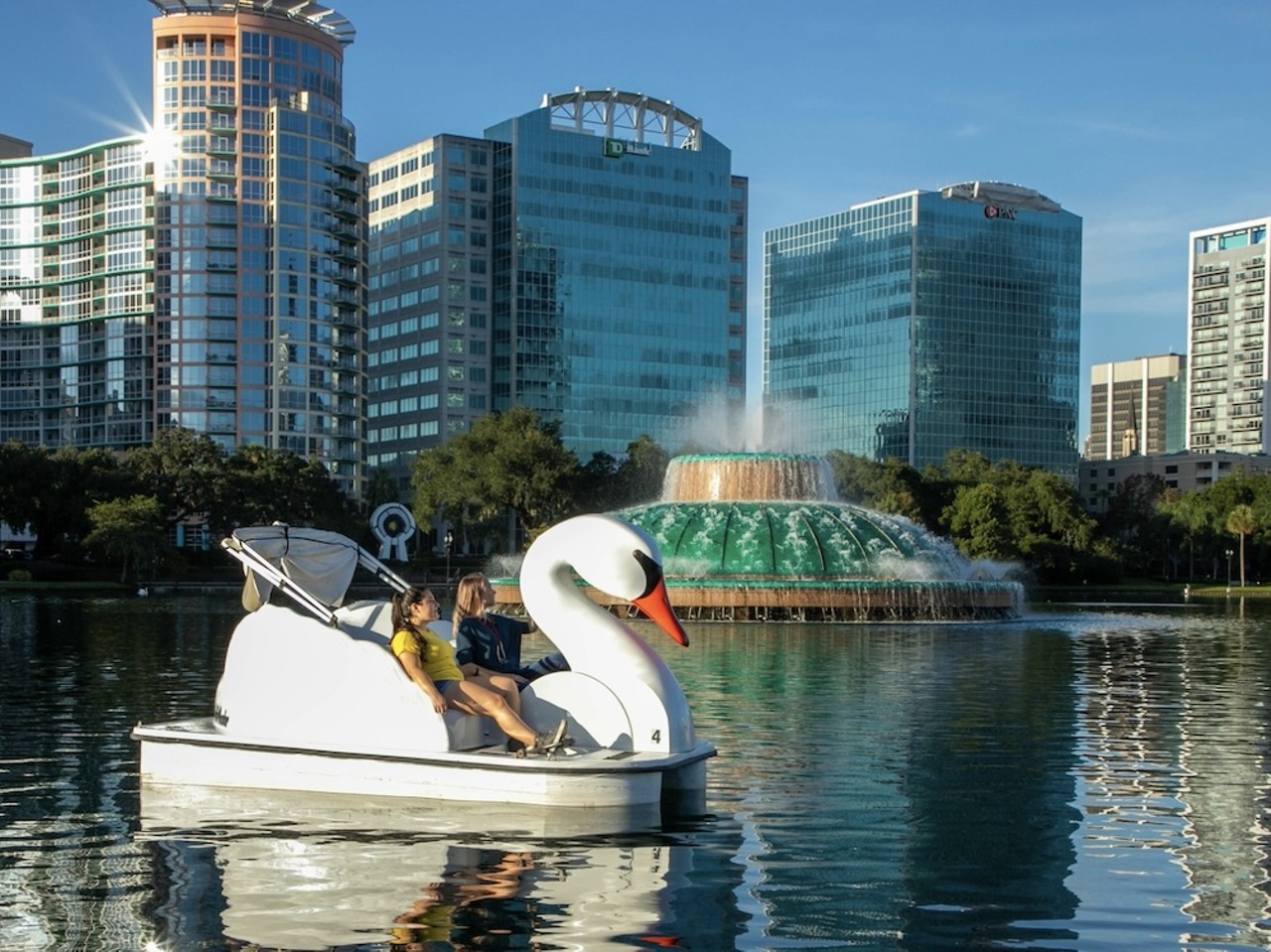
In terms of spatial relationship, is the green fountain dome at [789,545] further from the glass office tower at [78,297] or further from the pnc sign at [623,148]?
the pnc sign at [623,148]

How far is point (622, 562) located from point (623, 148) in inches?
6315

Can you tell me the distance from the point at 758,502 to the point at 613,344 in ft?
377

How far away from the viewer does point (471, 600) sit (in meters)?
15.6

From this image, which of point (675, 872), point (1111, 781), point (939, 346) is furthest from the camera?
point (939, 346)

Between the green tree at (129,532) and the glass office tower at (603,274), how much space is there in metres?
77.3

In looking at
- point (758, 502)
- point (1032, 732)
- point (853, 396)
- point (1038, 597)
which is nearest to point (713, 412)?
point (853, 396)

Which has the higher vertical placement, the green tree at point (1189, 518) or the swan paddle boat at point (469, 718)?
the swan paddle boat at point (469, 718)

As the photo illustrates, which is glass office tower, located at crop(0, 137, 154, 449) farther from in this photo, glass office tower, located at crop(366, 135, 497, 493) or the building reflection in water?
the building reflection in water

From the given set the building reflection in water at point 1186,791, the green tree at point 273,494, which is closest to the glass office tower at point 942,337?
the green tree at point 273,494

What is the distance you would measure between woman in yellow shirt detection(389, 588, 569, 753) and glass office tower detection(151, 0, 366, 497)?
14110 centimetres

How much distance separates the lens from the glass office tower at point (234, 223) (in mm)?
153125

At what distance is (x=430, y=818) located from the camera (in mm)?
13734

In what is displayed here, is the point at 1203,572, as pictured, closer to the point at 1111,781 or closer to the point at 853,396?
→ the point at 853,396

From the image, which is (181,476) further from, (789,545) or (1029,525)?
(789,545)
